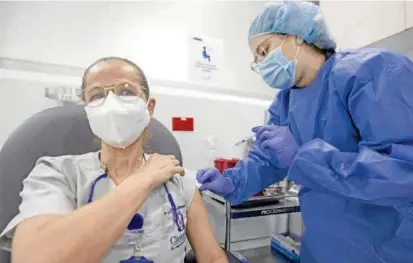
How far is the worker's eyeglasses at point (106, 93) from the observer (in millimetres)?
914

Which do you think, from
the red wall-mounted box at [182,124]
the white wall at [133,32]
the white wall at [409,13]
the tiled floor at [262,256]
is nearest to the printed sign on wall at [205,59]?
the white wall at [133,32]

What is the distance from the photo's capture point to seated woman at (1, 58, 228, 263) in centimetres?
66

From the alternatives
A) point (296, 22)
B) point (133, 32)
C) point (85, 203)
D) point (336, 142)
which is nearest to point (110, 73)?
point (85, 203)

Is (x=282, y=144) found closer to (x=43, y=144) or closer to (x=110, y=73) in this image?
(x=110, y=73)

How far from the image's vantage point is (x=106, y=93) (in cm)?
92

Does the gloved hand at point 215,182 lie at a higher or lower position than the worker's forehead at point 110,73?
lower

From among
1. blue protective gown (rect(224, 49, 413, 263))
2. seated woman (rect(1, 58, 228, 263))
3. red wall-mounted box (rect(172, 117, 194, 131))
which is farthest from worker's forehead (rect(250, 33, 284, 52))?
red wall-mounted box (rect(172, 117, 194, 131))

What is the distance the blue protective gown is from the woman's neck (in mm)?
554

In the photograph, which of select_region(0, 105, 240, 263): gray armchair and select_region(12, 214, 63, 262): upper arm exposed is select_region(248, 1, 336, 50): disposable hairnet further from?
select_region(12, 214, 63, 262): upper arm exposed

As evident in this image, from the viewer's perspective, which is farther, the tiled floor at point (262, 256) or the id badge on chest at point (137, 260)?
the tiled floor at point (262, 256)

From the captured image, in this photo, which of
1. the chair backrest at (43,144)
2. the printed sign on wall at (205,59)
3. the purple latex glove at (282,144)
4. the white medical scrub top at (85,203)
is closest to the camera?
the white medical scrub top at (85,203)

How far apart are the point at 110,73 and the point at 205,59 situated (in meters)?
1.01

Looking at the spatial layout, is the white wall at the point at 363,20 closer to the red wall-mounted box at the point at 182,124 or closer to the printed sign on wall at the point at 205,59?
the printed sign on wall at the point at 205,59

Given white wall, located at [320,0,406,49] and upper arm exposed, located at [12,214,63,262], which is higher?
white wall, located at [320,0,406,49]
